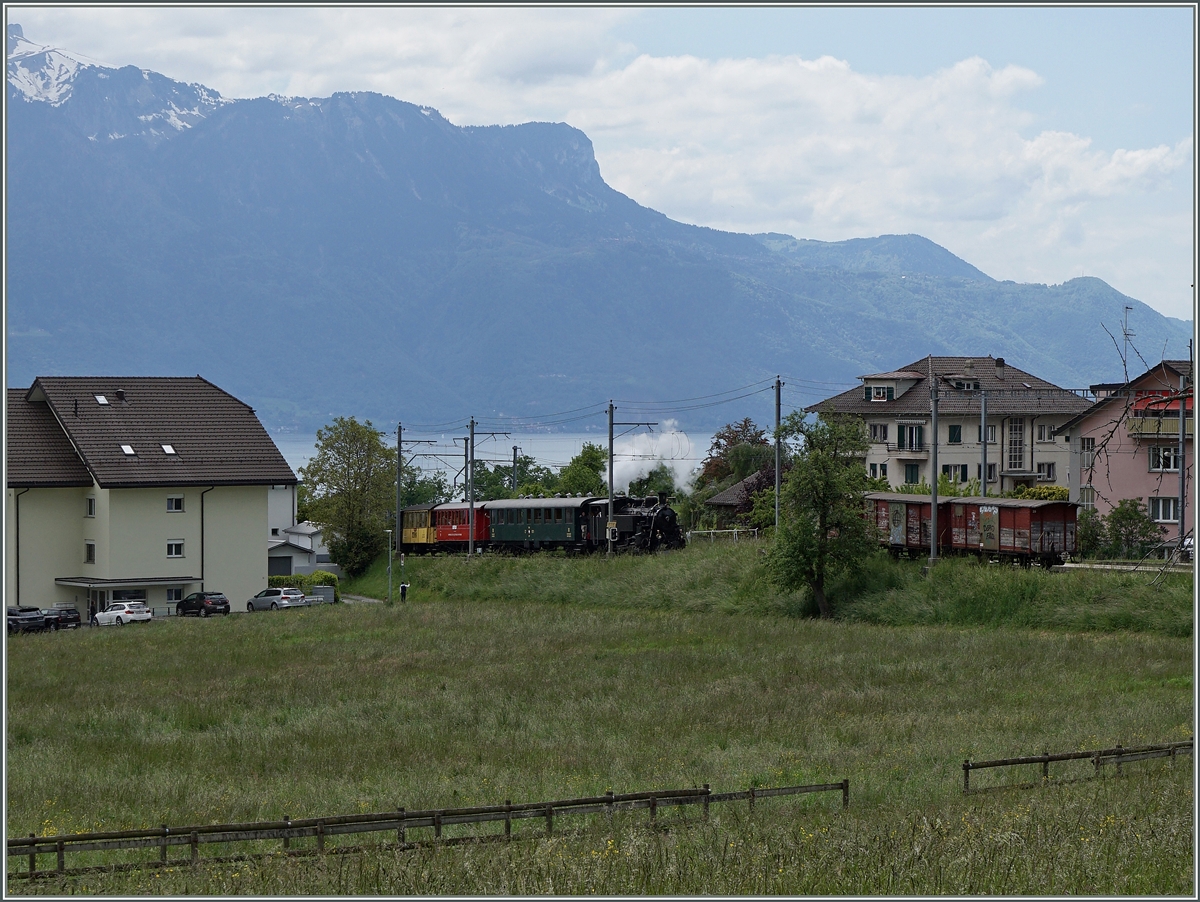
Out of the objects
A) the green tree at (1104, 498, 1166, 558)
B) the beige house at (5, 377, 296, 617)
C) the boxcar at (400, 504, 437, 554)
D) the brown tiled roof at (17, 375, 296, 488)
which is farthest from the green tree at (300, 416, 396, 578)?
the green tree at (1104, 498, 1166, 558)

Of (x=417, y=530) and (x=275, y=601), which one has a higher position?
(x=417, y=530)

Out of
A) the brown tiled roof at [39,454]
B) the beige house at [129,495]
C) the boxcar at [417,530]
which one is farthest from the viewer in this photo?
the boxcar at [417,530]

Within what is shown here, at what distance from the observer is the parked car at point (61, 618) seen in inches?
2002

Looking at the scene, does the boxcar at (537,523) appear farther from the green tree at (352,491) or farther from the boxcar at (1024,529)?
the boxcar at (1024,529)

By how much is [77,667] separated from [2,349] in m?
31.6

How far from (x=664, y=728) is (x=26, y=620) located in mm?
34737

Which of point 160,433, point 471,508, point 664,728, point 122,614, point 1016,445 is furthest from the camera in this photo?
point 1016,445

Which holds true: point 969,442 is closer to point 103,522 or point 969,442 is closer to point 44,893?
point 103,522

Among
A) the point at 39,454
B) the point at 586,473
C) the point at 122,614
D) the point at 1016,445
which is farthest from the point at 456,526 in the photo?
the point at 1016,445

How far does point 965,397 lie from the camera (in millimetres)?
79062

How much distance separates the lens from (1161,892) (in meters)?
11.1

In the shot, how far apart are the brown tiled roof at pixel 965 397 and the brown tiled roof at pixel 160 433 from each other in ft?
111

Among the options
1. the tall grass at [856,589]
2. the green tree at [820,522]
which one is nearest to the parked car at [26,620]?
the tall grass at [856,589]

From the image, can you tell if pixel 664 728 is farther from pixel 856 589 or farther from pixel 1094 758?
pixel 856 589
